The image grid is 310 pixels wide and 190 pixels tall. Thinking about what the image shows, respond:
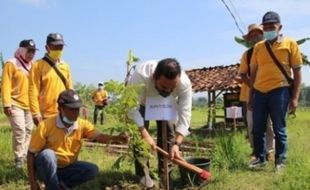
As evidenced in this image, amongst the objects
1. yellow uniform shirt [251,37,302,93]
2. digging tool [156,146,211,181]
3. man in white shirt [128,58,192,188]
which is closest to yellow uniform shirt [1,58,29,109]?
man in white shirt [128,58,192,188]

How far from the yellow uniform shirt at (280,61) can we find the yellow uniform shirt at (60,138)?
7.38 feet

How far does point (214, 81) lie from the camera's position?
16250 mm

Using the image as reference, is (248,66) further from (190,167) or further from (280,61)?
(190,167)

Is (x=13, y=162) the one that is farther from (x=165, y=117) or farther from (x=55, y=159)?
(x=165, y=117)

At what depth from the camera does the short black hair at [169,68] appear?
13.6 ft

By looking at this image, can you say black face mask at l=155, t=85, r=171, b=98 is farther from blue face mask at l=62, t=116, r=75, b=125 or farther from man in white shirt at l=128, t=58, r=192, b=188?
blue face mask at l=62, t=116, r=75, b=125

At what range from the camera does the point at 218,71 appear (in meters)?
17.0

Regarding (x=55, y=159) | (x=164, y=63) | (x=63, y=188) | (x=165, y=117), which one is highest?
(x=164, y=63)

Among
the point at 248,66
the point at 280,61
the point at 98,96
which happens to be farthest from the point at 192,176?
the point at 98,96


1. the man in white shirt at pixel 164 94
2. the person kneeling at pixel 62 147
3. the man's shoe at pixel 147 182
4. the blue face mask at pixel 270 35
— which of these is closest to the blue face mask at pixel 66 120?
the person kneeling at pixel 62 147

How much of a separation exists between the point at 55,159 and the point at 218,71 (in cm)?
1296

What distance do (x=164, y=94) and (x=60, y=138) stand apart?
111cm

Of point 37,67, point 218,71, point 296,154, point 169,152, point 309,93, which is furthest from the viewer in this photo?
point 309,93

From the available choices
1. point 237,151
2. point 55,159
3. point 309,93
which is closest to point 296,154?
point 237,151
